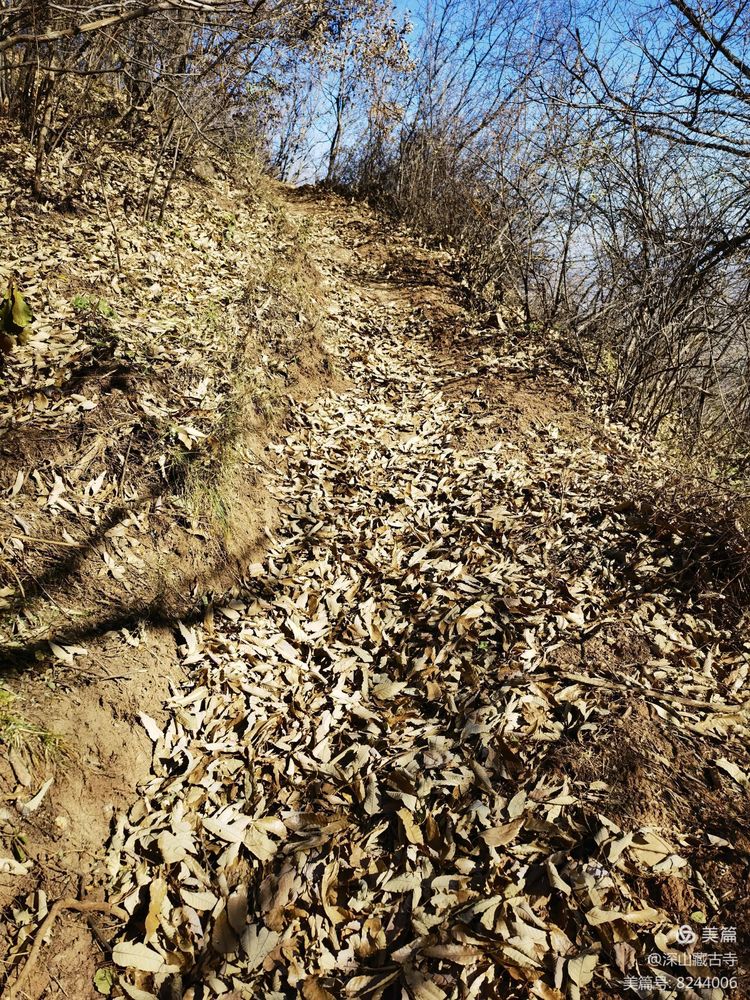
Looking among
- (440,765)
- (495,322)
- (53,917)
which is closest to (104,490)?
(53,917)

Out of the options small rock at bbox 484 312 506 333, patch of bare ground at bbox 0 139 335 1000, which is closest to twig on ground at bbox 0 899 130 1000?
patch of bare ground at bbox 0 139 335 1000

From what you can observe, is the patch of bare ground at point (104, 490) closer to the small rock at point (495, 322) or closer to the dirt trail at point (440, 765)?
the dirt trail at point (440, 765)

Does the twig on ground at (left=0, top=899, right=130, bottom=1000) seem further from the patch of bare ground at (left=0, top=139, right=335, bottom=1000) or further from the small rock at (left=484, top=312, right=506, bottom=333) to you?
the small rock at (left=484, top=312, right=506, bottom=333)

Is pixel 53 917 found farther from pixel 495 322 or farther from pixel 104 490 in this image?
pixel 495 322

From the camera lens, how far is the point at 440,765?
3.02m

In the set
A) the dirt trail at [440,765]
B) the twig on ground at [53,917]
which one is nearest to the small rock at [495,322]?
the dirt trail at [440,765]

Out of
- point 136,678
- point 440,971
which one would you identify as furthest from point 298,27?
point 440,971

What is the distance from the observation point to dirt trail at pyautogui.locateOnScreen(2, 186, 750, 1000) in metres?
2.41

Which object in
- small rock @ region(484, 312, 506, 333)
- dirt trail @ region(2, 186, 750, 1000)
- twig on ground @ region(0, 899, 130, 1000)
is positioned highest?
small rock @ region(484, 312, 506, 333)

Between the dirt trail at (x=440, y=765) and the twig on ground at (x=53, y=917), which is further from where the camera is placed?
the dirt trail at (x=440, y=765)

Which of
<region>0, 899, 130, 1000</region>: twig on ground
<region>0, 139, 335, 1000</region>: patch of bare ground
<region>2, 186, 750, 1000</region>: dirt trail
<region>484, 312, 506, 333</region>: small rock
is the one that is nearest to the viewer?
<region>0, 899, 130, 1000</region>: twig on ground

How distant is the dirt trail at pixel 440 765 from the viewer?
2408mm

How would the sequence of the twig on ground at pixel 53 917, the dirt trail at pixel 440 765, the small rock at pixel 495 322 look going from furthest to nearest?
the small rock at pixel 495 322 < the dirt trail at pixel 440 765 < the twig on ground at pixel 53 917

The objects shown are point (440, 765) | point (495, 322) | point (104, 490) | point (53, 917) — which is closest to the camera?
point (53, 917)
